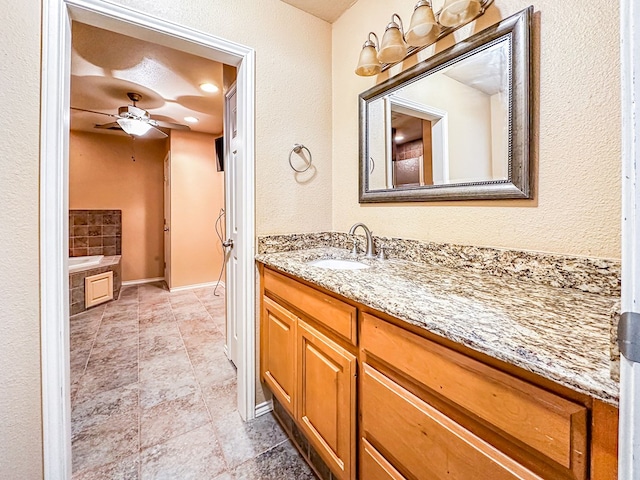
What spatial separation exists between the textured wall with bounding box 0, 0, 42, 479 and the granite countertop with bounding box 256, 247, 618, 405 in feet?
3.27

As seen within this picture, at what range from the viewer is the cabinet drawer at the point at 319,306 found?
934mm

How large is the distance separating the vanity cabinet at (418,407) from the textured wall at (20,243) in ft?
3.12

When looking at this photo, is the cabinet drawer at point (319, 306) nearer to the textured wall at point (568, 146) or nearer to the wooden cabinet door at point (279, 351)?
the wooden cabinet door at point (279, 351)

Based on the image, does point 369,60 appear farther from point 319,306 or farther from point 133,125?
point 133,125

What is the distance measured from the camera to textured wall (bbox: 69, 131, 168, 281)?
13.3ft

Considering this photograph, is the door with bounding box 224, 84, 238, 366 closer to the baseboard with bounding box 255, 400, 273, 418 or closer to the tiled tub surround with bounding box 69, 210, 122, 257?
the baseboard with bounding box 255, 400, 273, 418

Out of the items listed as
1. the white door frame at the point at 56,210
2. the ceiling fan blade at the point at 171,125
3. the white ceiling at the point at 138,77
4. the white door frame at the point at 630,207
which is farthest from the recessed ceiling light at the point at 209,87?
the white door frame at the point at 630,207

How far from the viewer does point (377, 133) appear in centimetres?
158

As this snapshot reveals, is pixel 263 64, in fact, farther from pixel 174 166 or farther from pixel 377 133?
pixel 174 166

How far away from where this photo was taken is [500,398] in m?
0.54

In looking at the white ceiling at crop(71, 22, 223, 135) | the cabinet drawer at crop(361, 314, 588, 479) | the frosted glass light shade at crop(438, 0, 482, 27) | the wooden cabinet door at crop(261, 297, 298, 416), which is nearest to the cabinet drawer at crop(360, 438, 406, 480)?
the cabinet drawer at crop(361, 314, 588, 479)

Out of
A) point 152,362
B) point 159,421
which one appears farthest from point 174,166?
point 159,421

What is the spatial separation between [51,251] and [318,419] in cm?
120

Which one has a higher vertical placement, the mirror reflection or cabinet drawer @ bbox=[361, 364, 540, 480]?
the mirror reflection
